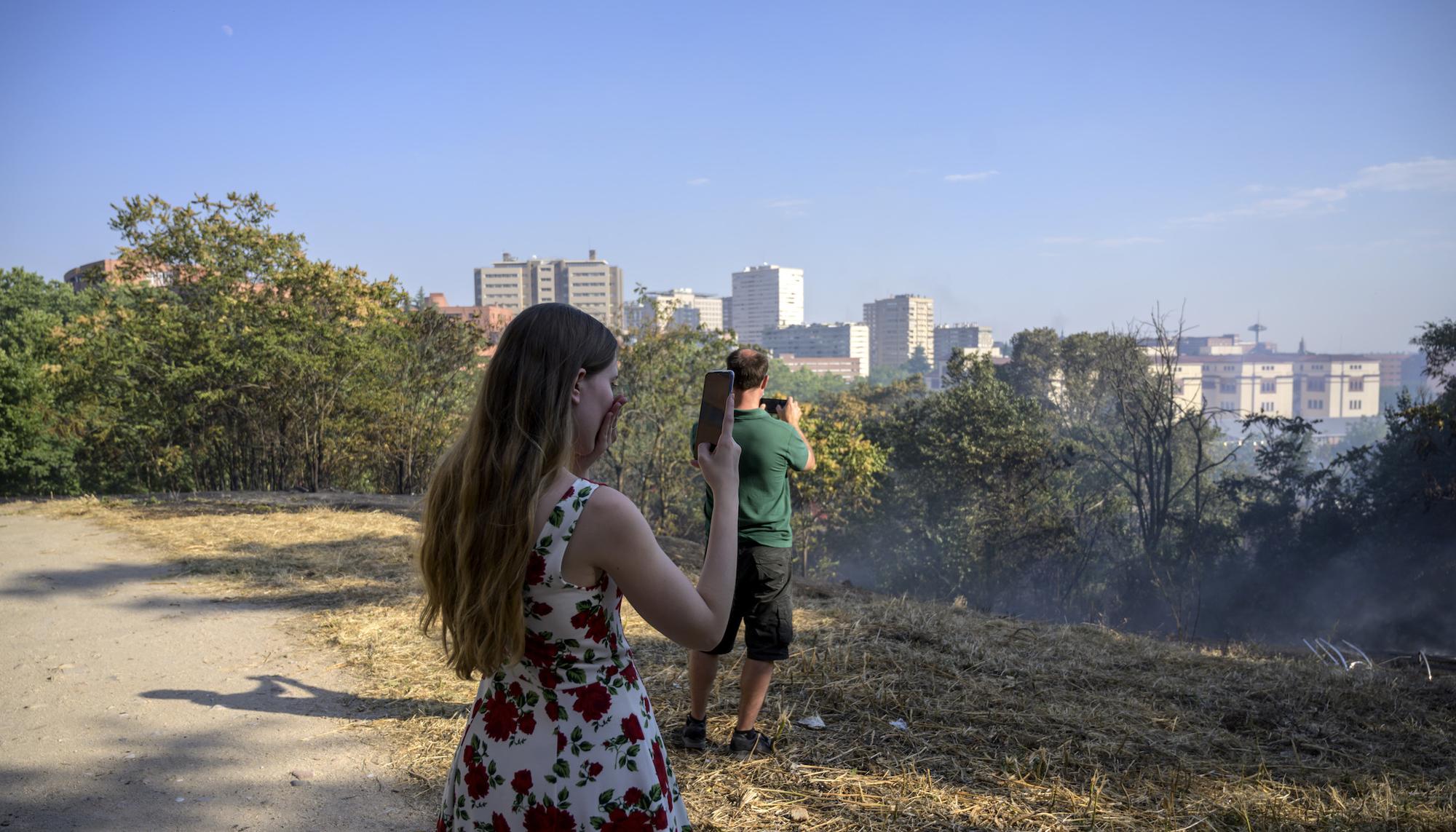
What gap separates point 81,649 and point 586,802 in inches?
206

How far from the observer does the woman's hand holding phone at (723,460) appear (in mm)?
1539

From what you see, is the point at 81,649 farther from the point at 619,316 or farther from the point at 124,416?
the point at 619,316

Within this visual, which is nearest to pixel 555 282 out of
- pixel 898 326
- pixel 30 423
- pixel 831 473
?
pixel 30 423

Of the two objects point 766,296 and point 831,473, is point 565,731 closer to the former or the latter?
point 831,473

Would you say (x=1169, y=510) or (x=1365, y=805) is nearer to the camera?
(x=1365, y=805)

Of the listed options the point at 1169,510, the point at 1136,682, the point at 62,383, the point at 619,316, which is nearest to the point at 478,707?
the point at 1136,682

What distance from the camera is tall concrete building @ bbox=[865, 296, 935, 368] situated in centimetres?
15075

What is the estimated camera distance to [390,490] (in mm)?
17750

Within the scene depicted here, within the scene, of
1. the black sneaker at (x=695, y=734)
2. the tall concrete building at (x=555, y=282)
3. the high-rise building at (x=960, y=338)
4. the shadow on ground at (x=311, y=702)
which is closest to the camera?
the black sneaker at (x=695, y=734)

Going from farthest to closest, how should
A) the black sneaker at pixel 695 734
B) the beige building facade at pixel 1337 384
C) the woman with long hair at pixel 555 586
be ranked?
the beige building facade at pixel 1337 384 < the black sneaker at pixel 695 734 < the woman with long hair at pixel 555 586

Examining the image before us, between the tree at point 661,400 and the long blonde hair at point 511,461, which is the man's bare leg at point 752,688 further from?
the tree at point 661,400

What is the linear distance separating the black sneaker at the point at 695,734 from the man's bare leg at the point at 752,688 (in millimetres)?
159

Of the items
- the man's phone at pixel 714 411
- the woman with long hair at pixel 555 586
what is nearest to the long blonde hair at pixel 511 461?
the woman with long hair at pixel 555 586

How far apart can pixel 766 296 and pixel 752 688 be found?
181 m
